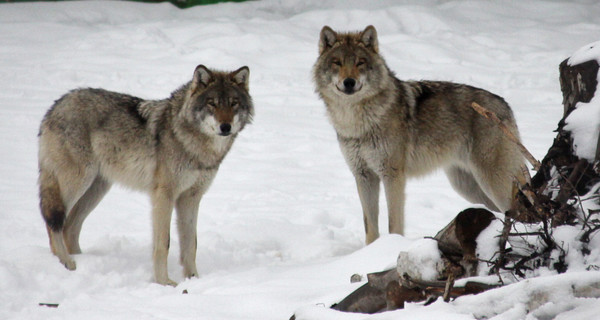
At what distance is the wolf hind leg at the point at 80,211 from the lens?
19.0ft

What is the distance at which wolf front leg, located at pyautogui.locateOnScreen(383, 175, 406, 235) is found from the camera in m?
5.73

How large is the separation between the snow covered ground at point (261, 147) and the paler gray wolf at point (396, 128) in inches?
26.4

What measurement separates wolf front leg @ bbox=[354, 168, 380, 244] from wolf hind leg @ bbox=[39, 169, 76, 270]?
8.24ft

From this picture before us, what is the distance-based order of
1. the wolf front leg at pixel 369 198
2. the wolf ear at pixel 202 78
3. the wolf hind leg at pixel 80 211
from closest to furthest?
the wolf ear at pixel 202 78 → the wolf hind leg at pixel 80 211 → the wolf front leg at pixel 369 198

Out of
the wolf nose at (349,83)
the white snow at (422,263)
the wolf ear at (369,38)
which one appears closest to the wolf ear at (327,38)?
the wolf ear at (369,38)

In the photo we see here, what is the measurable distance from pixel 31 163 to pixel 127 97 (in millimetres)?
2766

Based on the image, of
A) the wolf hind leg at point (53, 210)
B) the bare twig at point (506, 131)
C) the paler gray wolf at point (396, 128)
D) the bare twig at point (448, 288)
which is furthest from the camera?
the paler gray wolf at point (396, 128)

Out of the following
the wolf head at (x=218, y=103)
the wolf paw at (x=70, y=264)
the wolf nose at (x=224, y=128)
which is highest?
the wolf head at (x=218, y=103)

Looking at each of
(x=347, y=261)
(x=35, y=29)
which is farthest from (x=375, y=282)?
(x=35, y=29)

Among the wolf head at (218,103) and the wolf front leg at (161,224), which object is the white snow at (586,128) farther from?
the wolf front leg at (161,224)

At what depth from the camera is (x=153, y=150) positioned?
18.6 feet

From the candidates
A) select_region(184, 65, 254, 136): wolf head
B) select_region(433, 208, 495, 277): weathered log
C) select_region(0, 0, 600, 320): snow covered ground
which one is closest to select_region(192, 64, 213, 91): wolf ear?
select_region(184, 65, 254, 136): wolf head

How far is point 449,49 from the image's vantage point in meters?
14.1

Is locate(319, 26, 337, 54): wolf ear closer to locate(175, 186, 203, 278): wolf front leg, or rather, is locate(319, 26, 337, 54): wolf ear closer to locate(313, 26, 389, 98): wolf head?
locate(313, 26, 389, 98): wolf head
